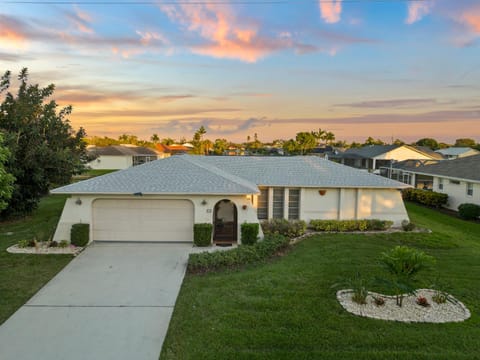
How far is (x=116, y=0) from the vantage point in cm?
1495

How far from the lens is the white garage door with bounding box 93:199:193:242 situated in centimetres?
1329

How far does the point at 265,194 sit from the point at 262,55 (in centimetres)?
941

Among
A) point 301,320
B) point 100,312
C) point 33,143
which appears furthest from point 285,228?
point 33,143

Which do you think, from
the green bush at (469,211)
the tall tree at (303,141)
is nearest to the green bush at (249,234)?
the green bush at (469,211)

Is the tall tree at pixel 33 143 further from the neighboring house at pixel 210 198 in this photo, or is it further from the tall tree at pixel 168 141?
the tall tree at pixel 168 141

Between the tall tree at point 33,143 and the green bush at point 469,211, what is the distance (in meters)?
23.0

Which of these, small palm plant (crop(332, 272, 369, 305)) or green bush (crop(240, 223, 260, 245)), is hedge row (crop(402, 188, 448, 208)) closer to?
green bush (crop(240, 223, 260, 245))

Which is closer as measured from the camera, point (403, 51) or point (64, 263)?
point (64, 263)

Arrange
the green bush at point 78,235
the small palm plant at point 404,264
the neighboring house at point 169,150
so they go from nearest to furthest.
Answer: the small palm plant at point 404,264, the green bush at point 78,235, the neighboring house at point 169,150

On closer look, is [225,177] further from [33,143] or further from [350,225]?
[33,143]

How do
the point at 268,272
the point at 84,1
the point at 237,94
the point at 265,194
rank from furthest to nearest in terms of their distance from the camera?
the point at 237,94
the point at 265,194
the point at 84,1
the point at 268,272

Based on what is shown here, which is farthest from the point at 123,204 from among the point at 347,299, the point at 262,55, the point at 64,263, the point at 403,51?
the point at 403,51

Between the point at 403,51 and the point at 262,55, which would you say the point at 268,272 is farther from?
the point at 403,51

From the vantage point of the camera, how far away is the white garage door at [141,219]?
13289mm
